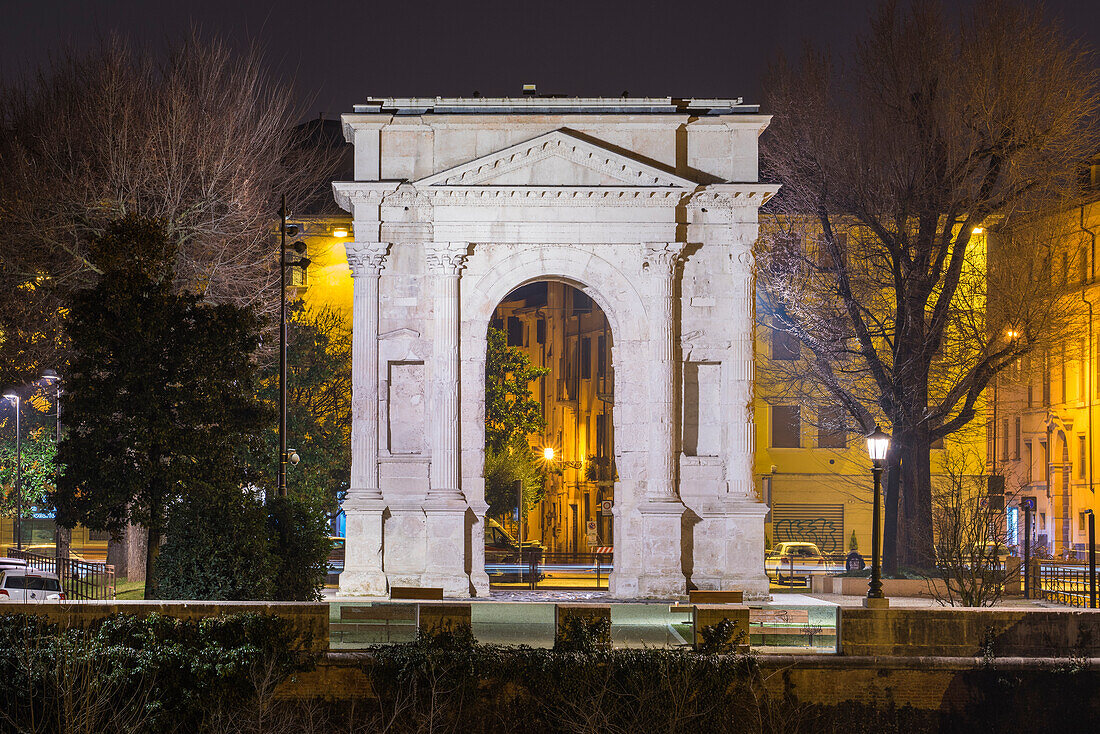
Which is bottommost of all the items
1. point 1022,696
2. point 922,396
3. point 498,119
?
point 1022,696

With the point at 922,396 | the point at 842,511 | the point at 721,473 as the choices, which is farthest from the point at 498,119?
the point at 842,511

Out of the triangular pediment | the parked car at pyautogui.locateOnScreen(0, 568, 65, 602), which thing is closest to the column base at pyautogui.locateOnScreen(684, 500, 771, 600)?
the triangular pediment

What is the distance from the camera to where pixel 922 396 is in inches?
1574

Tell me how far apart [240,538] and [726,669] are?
9434 mm

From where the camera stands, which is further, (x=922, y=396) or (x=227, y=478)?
(x=922, y=396)

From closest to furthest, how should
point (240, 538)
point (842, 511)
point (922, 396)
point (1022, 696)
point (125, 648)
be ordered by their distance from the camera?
point (125, 648)
point (1022, 696)
point (240, 538)
point (922, 396)
point (842, 511)

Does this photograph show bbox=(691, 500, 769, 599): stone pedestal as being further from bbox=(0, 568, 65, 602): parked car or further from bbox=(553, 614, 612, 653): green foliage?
bbox=(0, 568, 65, 602): parked car

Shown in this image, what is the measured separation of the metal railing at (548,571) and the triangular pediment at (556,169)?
11.2 metres

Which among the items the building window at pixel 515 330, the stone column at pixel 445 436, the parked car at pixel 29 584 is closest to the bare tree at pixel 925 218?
the stone column at pixel 445 436

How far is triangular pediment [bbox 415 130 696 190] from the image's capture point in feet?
119

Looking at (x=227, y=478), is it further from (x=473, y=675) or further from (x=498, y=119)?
(x=498, y=119)

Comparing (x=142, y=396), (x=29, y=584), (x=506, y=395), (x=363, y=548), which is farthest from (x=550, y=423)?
(x=142, y=396)

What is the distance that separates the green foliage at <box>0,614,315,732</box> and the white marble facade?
14.5 meters

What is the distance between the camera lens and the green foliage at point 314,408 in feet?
147
